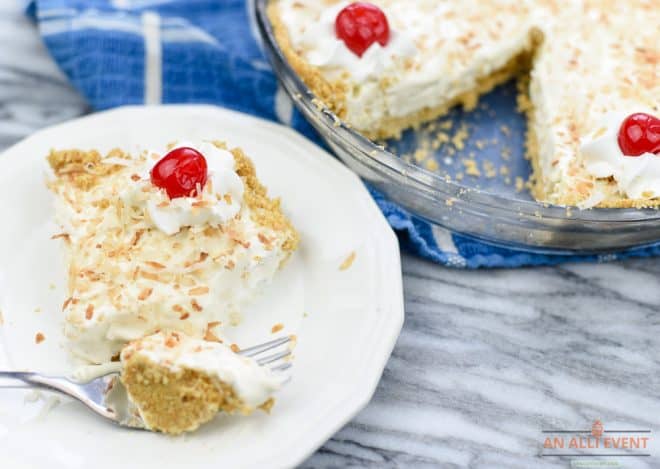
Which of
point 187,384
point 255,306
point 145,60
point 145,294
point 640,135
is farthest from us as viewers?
point 145,60

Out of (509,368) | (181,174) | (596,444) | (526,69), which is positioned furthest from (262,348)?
(526,69)

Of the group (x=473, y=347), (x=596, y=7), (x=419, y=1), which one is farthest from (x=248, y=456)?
(x=596, y=7)

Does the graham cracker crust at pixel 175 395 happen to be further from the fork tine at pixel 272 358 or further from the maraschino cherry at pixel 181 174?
the maraschino cherry at pixel 181 174

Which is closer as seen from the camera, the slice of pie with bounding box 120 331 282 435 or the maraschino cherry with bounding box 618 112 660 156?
the slice of pie with bounding box 120 331 282 435

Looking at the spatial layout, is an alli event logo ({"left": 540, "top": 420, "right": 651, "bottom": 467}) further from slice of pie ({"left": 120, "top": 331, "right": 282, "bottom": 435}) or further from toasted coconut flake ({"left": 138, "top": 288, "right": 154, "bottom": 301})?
toasted coconut flake ({"left": 138, "top": 288, "right": 154, "bottom": 301})

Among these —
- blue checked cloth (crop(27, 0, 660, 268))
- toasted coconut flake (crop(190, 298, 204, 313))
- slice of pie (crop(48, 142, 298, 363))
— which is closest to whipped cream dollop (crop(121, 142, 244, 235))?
slice of pie (crop(48, 142, 298, 363))

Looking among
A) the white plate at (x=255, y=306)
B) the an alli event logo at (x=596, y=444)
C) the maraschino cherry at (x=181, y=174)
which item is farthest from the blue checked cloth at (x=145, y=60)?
the an alli event logo at (x=596, y=444)

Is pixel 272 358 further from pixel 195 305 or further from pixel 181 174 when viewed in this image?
pixel 181 174
